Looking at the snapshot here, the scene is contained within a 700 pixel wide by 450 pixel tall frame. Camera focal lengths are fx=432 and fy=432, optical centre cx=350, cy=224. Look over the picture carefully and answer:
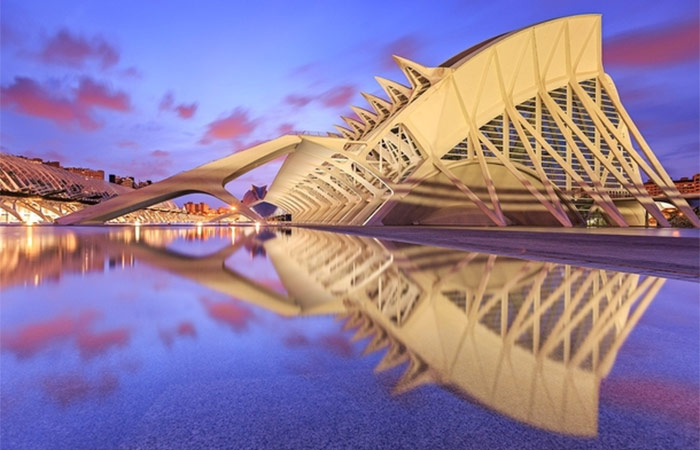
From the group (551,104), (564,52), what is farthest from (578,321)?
(564,52)

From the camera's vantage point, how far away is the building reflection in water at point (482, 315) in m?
2.25

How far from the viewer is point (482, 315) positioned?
394cm

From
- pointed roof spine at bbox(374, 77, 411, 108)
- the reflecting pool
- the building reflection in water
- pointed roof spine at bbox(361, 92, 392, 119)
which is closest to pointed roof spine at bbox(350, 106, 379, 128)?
pointed roof spine at bbox(361, 92, 392, 119)

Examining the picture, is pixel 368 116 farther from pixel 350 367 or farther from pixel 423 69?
pixel 350 367

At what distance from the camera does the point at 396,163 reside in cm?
3181

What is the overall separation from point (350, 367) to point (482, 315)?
1.83 metres

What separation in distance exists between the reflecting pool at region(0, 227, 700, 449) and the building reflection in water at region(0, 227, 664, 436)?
0.07 ft

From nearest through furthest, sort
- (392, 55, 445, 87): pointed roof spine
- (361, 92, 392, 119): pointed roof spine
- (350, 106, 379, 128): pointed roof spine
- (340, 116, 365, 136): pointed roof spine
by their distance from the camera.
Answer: (392, 55, 445, 87): pointed roof spine, (361, 92, 392, 119): pointed roof spine, (350, 106, 379, 128): pointed roof spine, (340, 116, 365, 136): pointed roof spine

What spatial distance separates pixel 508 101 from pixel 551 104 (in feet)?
8.78

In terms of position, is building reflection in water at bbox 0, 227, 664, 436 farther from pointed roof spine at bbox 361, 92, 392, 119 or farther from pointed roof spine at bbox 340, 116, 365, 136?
pointed roof spine at bbox 340, 116, 365, 136

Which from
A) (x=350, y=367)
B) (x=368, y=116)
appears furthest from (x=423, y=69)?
(x=350, y=367)

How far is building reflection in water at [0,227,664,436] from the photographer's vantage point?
88.4 inches

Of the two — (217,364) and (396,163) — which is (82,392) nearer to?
(217,364)

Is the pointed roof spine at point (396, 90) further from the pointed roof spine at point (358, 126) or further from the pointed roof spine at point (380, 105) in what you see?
the pointed roof spine at point (358, 126)
